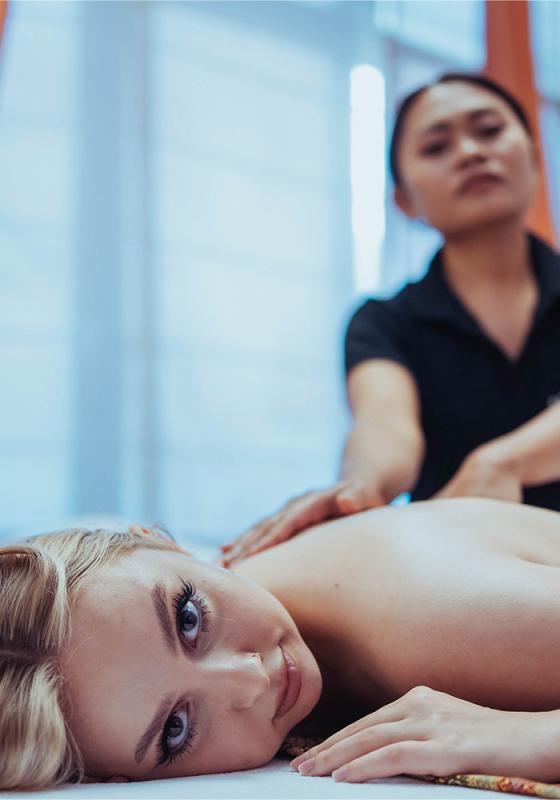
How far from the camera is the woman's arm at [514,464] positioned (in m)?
1.79

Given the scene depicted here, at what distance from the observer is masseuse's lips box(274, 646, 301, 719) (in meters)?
1.06

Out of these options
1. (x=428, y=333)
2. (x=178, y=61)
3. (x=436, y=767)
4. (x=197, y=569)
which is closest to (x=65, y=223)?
(x=178, y=61)

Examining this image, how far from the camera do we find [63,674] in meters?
0.96

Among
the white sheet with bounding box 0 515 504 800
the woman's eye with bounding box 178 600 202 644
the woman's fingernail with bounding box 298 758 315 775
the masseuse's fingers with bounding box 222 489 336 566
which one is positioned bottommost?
the woman's fingernail with bounding box 298 758 315 775

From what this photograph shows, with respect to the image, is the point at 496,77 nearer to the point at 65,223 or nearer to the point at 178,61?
the point at 178,61

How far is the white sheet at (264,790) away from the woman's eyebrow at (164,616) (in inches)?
5.2

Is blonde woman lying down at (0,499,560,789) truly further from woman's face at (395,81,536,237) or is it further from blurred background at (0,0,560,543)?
blurred background at (0,0,560,543)

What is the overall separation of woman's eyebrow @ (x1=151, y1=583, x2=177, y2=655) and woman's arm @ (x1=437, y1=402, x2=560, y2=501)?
35.3 inches

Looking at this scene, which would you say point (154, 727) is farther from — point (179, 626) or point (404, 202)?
point (404, 202)

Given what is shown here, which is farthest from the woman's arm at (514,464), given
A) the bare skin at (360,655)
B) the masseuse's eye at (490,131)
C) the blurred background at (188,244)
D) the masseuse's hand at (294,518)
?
the blurred background at (188,244)

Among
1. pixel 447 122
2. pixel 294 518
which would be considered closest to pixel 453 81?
pixel 447 122

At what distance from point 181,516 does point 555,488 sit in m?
1.08

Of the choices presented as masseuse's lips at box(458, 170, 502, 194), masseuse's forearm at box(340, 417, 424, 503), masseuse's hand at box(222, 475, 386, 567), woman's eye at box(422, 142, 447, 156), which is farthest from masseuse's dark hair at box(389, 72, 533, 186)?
masseuse's hand at box(222, 475, 386, 567)

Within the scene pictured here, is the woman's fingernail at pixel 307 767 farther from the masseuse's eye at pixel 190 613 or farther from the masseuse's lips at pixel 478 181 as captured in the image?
the masseuse's lips at pixel 478 181
